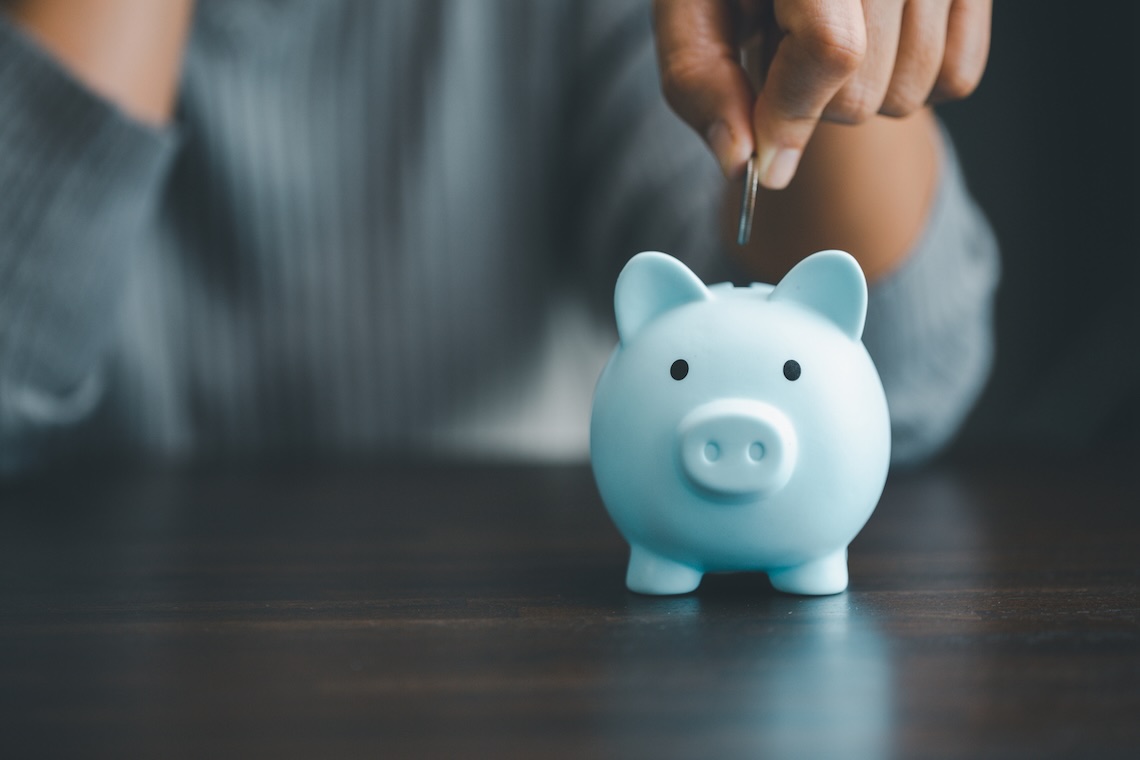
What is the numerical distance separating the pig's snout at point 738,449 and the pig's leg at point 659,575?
59 mm

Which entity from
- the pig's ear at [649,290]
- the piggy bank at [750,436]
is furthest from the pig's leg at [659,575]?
the pig's ear at [649,290]

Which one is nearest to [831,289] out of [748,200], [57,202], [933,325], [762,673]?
[748,200]

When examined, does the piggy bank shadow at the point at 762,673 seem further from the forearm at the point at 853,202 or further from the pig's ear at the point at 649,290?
the forearm at the point at 853,202

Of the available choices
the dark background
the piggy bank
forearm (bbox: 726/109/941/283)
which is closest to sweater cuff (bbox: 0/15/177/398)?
forearm (bbox: 726/109/941/283)

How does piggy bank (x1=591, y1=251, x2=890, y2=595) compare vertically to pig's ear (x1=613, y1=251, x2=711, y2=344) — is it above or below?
below

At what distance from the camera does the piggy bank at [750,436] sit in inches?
20.8

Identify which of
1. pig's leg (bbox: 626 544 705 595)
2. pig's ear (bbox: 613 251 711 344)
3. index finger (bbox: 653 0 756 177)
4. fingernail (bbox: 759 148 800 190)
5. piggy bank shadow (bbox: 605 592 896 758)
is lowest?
pig's leg (bbox: 626 544 705 595)

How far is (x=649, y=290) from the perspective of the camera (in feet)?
1.97

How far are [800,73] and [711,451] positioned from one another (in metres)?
0.22

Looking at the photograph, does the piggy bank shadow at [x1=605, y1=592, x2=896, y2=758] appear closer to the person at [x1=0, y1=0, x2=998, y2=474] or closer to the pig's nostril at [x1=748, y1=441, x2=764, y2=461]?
the pig's nostril at [x1=748, y1=441, x2=764, y2=461]

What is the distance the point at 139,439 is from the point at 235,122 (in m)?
0.48

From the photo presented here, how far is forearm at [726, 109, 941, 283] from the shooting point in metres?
1.08

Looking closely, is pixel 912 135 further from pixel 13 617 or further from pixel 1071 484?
pixel 13 617

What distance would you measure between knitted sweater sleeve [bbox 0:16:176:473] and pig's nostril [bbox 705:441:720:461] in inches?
34.5
